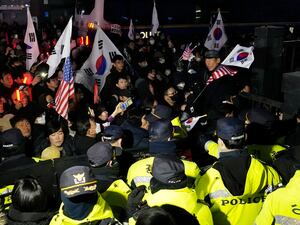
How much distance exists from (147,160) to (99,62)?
184 inches

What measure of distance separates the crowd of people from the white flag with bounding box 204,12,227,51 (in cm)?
281

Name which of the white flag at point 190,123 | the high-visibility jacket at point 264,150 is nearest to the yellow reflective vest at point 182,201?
the high-visibility jacket at point 264,150

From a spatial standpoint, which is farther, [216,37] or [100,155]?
[216,37]

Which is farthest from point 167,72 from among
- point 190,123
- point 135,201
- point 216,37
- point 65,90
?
point 135,201

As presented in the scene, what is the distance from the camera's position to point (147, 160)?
3955 millimetres

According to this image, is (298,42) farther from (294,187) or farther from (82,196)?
(82,196)

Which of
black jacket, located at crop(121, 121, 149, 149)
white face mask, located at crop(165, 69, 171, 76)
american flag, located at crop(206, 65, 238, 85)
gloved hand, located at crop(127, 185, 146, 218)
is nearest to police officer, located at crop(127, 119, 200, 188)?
gloved hand, located at crop(127, 185, 146, 218)

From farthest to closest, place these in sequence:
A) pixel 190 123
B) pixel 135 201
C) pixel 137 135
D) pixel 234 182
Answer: pixel 190 123
pixel 137 135
pixel 234 182
pixel 135 201

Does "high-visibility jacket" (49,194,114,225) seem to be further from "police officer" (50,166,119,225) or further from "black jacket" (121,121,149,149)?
"black jacket" (121,121,149,149)

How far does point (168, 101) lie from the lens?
7.39 m

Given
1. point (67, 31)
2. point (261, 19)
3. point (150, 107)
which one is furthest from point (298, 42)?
point (261, 19)

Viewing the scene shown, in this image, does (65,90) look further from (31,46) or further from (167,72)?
(167,72)

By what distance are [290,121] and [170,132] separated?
93.6 inches

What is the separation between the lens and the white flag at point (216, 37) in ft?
37.4
